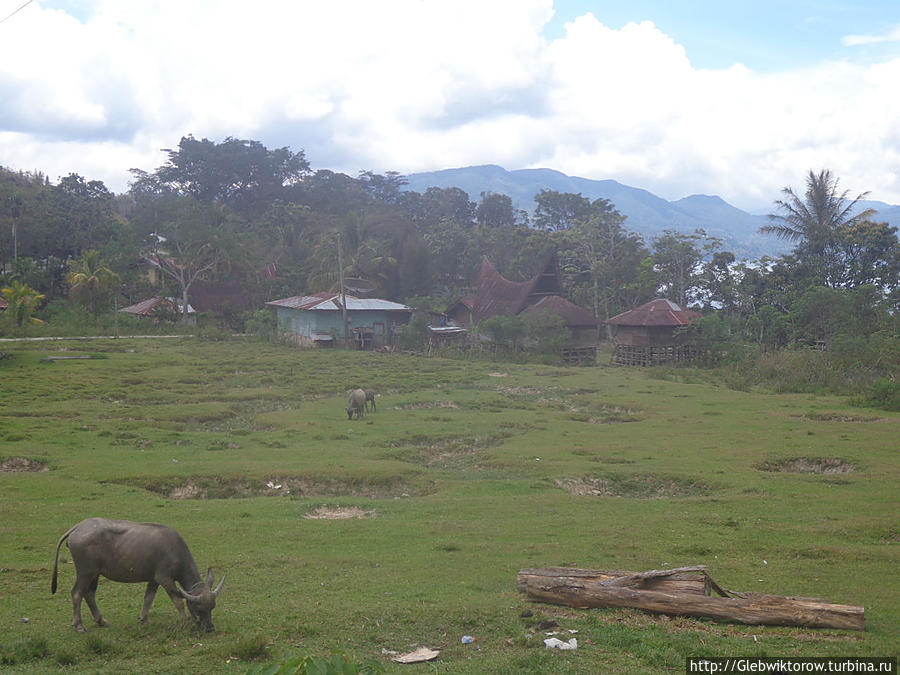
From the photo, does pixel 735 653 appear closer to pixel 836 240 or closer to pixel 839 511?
pixel 839 511

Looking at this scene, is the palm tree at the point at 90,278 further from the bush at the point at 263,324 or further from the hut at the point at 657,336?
the hut at the point at 657,336

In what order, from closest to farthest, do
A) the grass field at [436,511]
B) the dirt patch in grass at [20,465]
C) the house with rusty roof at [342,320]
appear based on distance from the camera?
the grass field at [436,511], the dirt patch in grass at [20,465], the house with rusty roof at [342,320]

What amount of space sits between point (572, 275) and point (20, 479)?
54.0m

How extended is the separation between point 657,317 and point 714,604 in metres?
40.0

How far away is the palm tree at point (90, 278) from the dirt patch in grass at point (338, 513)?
157ft

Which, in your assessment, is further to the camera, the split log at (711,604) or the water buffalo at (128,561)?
the split log at (711,604)

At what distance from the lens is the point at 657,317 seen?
4647cm

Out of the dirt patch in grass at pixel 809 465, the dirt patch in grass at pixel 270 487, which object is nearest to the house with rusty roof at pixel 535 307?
the dirt patch in grass at pixel 809 465

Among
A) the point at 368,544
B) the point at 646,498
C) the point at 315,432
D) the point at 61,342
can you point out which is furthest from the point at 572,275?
the point at 368,544

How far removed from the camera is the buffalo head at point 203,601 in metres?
7.59

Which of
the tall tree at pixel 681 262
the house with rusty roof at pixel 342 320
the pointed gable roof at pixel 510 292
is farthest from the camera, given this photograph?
the tall tree at pixel 681 262

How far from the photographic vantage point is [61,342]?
4522 centimetres

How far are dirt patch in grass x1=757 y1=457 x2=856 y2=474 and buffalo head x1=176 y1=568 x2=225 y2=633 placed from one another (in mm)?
14830

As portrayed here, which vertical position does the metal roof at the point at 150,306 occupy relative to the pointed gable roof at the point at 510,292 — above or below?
below
